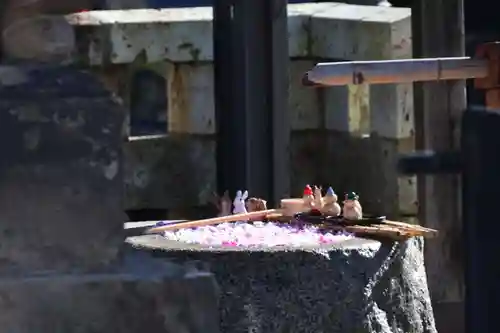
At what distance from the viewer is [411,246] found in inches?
203

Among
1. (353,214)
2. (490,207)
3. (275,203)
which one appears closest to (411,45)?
(275,203)

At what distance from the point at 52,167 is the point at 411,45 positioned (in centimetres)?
479

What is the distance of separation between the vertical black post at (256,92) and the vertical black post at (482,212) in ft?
15.1

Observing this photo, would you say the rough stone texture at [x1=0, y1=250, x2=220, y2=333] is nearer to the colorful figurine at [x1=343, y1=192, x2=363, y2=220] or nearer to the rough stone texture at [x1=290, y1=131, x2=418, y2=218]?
the colorful figurine at [x1=343, y1=192, x2=363, y2=220]

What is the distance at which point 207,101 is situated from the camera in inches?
316

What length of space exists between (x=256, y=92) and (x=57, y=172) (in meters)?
3.93

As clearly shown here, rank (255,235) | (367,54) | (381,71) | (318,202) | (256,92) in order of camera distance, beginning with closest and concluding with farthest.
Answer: (381,71) → (255,235) → (318,202) → (256,92) → (367,54)

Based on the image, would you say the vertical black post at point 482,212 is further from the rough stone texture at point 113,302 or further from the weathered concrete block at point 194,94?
the weathered concrete block at point 194,94

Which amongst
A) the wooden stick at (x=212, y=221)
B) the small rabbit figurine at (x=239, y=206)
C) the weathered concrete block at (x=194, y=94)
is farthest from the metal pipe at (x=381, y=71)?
the weathered concrete block at (x=194, y=94)

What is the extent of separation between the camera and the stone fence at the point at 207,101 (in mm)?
7902

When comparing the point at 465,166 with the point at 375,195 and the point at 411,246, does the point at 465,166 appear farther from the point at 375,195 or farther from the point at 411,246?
the point at 375,195

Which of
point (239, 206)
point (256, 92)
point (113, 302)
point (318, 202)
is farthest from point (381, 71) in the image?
point (256, 92)

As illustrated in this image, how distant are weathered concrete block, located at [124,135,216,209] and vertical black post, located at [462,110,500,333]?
587 centimetres

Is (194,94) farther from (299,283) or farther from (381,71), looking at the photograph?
(381,71)
